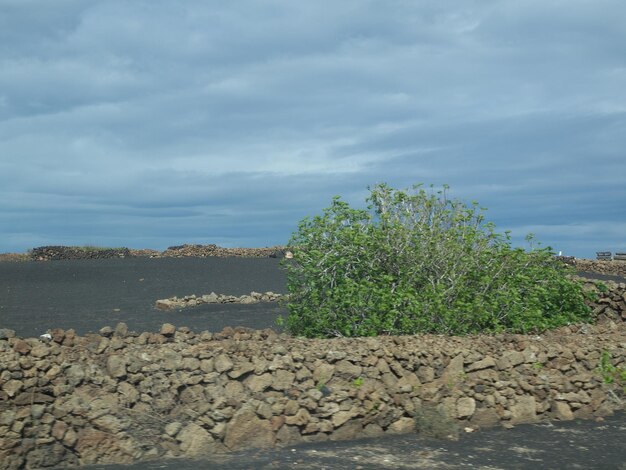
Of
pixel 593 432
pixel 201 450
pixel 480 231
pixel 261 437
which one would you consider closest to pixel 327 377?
pixel 261 437

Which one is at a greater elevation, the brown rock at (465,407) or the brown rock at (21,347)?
the brown rock at (21,347)

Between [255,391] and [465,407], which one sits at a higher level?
[255,391]

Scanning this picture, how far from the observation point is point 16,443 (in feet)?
23.7

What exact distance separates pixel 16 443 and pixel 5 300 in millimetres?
17025

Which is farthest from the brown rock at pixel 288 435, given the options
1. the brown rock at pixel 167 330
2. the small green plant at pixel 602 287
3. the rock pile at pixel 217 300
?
the rock pile at pixel 217 300

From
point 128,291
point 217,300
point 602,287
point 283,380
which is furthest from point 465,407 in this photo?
point 128,291

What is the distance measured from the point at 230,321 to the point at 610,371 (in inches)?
367

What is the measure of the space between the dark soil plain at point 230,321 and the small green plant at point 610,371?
0.71 m

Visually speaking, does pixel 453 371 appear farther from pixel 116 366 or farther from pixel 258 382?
pixel 116 366

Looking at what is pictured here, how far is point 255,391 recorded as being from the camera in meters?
8.09

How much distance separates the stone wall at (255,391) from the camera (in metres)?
7.39

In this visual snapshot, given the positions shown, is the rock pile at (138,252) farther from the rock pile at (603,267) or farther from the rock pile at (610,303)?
the rock pile at (610,303)

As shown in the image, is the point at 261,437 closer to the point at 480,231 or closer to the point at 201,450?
the point at 201,450

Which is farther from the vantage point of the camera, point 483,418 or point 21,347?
point 483,418
